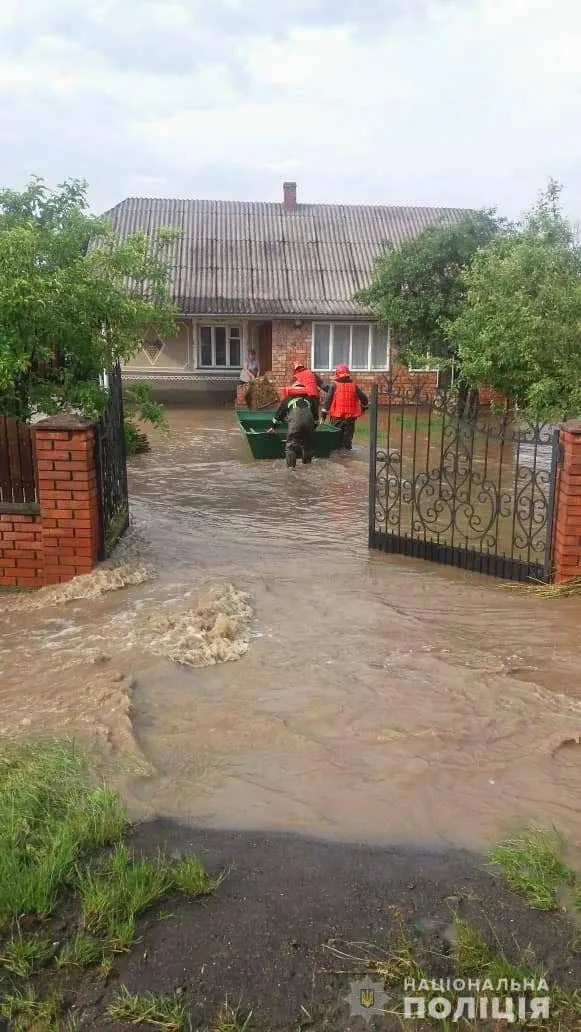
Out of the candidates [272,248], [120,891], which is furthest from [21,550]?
[272,248]

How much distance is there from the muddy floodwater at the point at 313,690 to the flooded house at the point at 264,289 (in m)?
15.2

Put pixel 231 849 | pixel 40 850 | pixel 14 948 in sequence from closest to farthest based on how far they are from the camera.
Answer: pixel 14 948
pixel 40 850
pixel 231 849

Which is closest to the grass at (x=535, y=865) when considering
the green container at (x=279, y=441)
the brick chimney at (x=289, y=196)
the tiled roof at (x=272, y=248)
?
the green container at (x=279, y=441)

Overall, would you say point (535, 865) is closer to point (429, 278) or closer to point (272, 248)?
point (429, 278)

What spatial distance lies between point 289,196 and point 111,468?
22.0 m

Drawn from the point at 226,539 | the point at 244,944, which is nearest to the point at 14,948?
the point at 244,944

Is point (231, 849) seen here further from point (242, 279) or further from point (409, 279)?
point (242, 279)

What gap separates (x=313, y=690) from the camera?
4.40m

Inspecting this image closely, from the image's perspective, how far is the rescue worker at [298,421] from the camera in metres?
11.9

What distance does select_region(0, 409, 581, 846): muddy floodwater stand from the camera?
10.9 ft

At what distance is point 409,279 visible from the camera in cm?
1844

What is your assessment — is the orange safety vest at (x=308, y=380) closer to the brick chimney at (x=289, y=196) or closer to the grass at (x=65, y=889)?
the grass at (x=65, y=889)

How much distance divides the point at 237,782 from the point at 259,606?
8.05ft

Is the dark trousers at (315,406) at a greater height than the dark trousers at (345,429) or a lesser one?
greater
